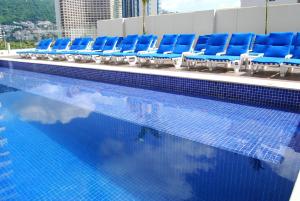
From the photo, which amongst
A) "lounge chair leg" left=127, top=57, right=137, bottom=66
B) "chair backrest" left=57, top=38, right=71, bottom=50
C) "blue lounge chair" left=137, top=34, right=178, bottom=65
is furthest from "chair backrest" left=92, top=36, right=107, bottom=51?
"blue lounge chair" left=137, top=34, right=178, bottom=65

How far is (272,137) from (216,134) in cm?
66

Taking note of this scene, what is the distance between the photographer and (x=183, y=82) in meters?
→ 5.79

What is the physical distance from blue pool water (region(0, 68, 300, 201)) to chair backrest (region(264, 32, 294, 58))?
199 cm

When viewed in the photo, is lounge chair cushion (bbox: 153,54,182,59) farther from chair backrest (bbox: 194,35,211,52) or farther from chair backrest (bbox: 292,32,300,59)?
chair backrest (bbox: 292,32,300,59)

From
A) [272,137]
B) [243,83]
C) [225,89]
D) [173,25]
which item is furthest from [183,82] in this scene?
[173,25]

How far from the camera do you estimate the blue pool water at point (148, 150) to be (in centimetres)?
251

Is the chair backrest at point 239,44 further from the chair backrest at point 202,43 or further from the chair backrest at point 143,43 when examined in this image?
the chair backrest at point 143,43

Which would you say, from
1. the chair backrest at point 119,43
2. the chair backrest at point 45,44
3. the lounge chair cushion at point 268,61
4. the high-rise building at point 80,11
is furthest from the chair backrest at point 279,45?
the high-rise building at point 80,11

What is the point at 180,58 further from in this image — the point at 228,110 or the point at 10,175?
the point at 10,175

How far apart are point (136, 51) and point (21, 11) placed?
113 feet

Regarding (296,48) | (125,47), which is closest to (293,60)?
(296,48)

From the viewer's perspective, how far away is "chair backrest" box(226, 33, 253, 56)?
6.65 m

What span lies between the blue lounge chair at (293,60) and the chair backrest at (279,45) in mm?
101

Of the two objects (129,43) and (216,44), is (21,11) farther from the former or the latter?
(216,44)
